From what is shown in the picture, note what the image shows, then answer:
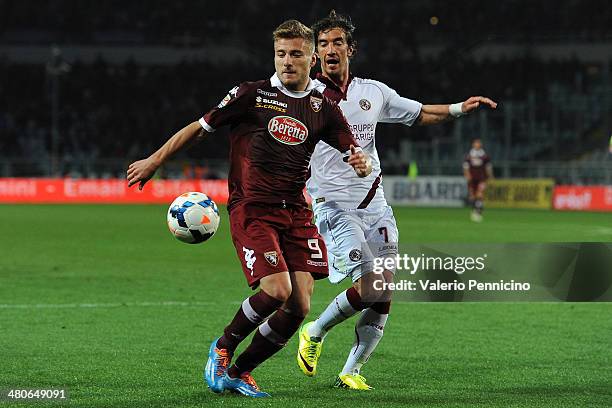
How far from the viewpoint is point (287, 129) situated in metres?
5.89

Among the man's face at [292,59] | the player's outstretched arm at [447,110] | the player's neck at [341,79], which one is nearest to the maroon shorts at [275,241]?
the man's face at [292,59]

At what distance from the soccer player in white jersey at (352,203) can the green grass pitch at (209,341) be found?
0.29 metres

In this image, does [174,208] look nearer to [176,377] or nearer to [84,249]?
[176,377]

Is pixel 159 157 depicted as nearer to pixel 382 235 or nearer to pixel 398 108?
pixel 382 235

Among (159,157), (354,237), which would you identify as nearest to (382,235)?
(354,237)

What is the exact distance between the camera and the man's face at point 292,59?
5797 mm

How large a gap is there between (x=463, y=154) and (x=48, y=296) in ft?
95.5

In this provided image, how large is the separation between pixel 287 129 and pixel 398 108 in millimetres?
1302

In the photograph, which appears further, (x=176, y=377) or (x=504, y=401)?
(x=176, y=377)

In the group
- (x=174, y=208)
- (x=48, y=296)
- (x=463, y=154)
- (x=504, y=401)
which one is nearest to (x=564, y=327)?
(x=504, y=401)

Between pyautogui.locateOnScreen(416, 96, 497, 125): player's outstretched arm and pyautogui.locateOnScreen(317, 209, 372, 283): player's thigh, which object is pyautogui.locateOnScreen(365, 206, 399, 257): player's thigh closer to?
pyautogui.locateOnScreen(317, 209, 372, 283): player's thigh

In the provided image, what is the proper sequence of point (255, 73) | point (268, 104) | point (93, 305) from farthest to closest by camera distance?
1. point (255, 73)
2. point (93, 305)
3. point (268, 104)

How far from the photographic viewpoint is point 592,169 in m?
34.6

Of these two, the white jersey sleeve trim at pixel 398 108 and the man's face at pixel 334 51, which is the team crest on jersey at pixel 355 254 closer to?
the white jersey sleeve trim at pixel 398 108
